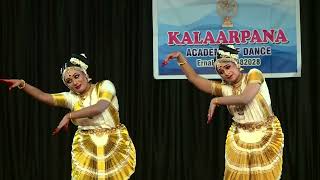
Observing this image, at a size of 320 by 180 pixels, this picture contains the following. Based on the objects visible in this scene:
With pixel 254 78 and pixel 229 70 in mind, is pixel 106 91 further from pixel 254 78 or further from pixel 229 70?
pixel 254 78

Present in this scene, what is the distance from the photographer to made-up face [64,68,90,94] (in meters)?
3.15

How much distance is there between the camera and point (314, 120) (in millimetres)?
4340

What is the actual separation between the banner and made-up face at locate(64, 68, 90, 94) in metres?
1.25

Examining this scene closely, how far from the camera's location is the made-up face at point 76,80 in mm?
3148

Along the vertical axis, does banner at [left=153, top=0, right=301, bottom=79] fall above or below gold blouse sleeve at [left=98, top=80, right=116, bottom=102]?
above

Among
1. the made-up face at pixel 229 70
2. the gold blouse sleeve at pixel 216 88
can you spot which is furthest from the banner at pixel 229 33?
the made-up face at pixel 229 70

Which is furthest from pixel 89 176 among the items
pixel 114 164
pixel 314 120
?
pixel 314 120

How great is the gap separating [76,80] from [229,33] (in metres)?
1.66

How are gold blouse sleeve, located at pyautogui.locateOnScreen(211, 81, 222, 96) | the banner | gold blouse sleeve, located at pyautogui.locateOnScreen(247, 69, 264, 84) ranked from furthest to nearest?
the banner, gold blouse sleeve, located at pyautogui.locateOnScreen(211, 81, 222, 96), gold blouse sleeve, located at pyautogui.locateOnScreen(247, 69, 264, 84)

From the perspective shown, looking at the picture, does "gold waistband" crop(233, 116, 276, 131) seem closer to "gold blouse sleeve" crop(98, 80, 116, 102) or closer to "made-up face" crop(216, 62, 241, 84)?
"made-up face" crop(216, 62, 241, 84)

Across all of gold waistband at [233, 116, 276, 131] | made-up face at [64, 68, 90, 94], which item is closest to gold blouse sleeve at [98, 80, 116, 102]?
made-up face at [64, 68, 90, 94]

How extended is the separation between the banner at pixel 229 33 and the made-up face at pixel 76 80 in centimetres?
125

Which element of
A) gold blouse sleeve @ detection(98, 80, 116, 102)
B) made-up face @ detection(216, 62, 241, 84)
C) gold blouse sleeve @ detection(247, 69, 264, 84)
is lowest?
gold blouse sleeve @ detection(98, 80, 116, 102)

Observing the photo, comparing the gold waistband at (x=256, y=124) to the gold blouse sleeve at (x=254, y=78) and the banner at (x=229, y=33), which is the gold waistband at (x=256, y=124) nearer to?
the gold blouse sleeve at (x=254, y=78)
